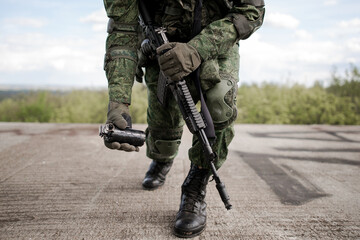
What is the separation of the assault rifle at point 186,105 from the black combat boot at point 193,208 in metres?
0.21

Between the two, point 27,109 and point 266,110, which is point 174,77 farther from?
point 27,109

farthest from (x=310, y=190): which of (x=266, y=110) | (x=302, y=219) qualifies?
(x=266, y=110)

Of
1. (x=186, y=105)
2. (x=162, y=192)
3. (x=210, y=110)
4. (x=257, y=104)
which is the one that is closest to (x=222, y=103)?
(x=210, y=110)

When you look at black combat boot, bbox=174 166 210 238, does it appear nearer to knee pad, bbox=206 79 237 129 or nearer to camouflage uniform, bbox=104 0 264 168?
camouflage uniform, bbox=104 0 264 168

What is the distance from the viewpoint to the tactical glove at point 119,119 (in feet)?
Answer: 5.18

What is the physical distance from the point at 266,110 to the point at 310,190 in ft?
20.1

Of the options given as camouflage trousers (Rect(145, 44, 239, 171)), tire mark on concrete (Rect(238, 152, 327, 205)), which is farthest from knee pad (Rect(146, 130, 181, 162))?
tire mark on concrete (Rect(238, 152, 327, 205))

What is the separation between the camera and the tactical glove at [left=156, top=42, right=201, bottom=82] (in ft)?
5.18

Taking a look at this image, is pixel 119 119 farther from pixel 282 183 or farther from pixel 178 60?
pixel 282 183

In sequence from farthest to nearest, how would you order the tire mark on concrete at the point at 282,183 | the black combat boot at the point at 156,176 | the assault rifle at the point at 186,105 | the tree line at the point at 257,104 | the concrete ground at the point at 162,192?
the tree line at the point at 257,104
the black combat boot at the point at 156,176
the tire mark on concrete at the point at 282,183
the concrete ground at the point at 162,192
the assault rifle at the point at 186,105

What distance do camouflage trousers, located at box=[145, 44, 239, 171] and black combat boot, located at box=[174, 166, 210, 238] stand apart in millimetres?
82

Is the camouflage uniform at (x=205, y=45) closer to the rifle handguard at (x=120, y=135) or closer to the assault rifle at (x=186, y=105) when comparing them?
the assault rifle at (x=186, y=105)

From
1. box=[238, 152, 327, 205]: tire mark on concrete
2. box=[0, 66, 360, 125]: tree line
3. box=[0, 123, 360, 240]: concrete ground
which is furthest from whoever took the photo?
box=[0, 66, 360, 125]: tree line

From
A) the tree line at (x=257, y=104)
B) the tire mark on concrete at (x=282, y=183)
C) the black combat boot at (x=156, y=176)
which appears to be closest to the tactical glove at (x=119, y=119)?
the black combat boot at (x=156, y=176)
